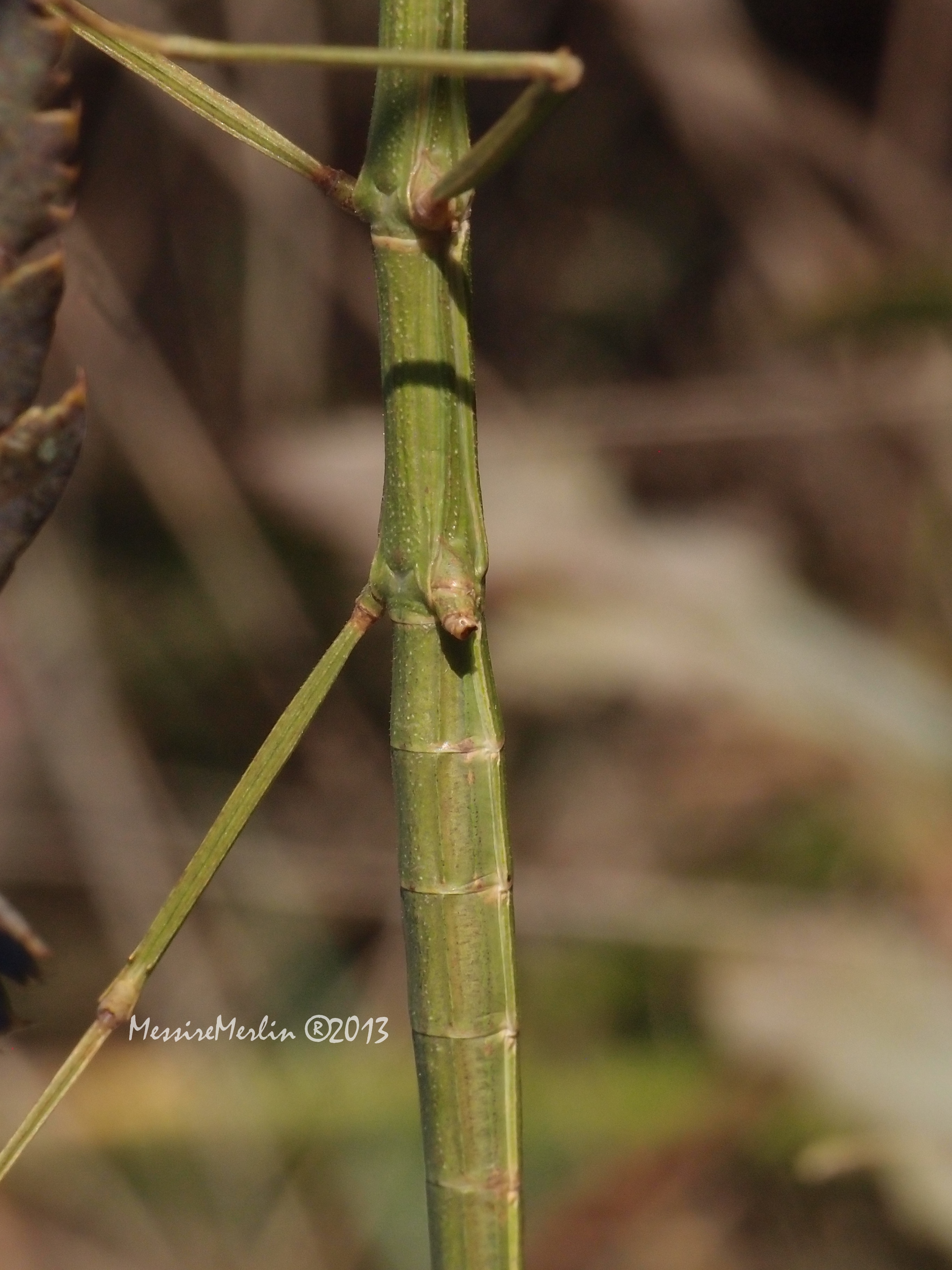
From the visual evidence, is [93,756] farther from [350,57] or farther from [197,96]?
[350,57]

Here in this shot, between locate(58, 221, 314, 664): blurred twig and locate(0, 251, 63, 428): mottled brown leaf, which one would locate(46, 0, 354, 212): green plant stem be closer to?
locate(0, 251, 63, 428): mottled brown leaf

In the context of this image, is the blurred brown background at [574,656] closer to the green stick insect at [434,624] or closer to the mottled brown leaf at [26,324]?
the green stick insect at [434,624]

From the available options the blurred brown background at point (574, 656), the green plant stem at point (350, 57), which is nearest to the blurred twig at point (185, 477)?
the blurred brown background at point (574, 656)

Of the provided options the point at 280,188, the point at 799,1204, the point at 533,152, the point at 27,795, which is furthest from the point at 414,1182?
the point at 533,152

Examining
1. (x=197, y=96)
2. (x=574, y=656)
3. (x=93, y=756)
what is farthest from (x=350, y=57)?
(x=93, y=756)

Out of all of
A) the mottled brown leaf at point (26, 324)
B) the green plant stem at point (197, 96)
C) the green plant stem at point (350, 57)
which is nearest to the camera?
the mottled brown leaf at point (26, 324)

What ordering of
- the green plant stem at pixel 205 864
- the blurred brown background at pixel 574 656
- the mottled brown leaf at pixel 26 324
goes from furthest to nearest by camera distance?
the blurred brown background at pixel 574 656 < the green plant stem at pixel 205 864 < the mottled brown leaf at pixel 26 324

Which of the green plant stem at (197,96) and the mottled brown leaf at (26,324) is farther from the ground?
the green plant stem at (197,96)

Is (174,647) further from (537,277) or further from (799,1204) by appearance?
(799,1204)
